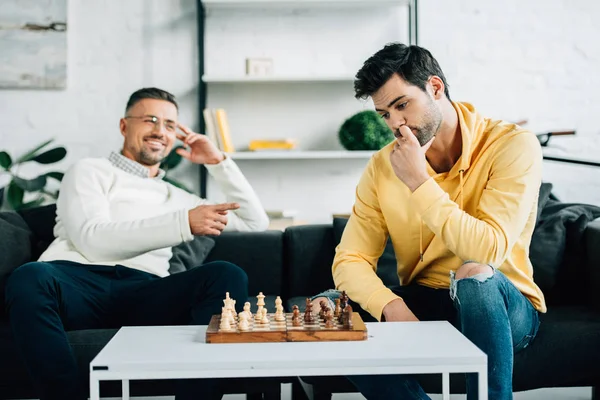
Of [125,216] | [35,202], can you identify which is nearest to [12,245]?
[125,216]

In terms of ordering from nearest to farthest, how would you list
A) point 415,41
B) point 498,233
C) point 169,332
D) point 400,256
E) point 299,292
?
point 169,332 → point 498,233 → point 400,256 → point 299,292 → point 415,41

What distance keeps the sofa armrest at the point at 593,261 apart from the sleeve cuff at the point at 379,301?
2.94ft

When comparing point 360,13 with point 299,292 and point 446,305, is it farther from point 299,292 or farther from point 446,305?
point 446,305

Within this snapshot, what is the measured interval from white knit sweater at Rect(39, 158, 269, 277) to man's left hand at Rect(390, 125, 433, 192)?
2.20 feet

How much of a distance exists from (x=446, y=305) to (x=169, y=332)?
73 centimetres

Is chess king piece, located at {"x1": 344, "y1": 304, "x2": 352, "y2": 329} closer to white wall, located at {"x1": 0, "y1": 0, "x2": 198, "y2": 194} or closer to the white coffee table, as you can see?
the white coffee table

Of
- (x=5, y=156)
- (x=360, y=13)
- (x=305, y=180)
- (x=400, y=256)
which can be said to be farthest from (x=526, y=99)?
(x=5, y=156)

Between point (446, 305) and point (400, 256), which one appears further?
point (400, 256)

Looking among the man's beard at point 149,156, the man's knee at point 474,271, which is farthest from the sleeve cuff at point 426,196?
the man's beard at point 149,156

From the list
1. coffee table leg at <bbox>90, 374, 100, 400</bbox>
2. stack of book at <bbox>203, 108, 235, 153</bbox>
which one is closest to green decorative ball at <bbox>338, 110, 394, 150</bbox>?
stack of book at <bbox>203, 108, 235, 153</bbox>

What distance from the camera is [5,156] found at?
3311 millimetres

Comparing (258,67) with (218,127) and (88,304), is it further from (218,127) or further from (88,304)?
(88,304)

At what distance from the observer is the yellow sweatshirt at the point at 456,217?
171 cm

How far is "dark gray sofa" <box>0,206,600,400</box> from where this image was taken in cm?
194
